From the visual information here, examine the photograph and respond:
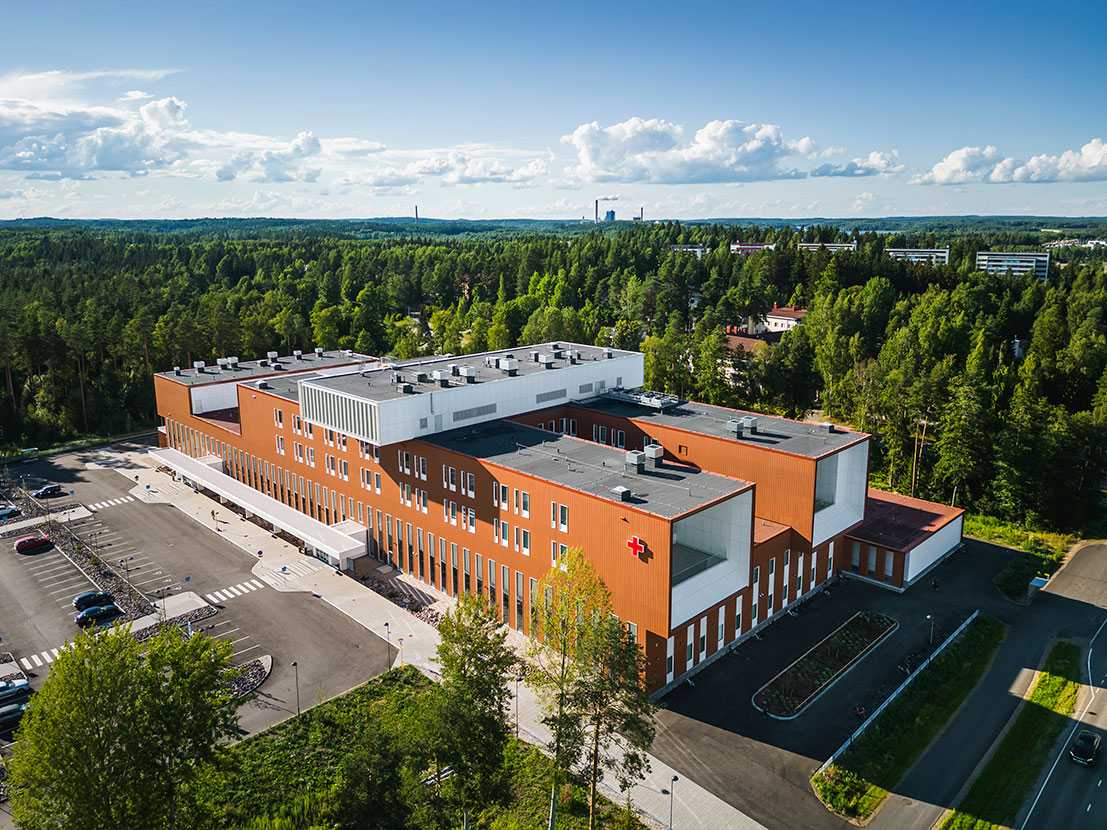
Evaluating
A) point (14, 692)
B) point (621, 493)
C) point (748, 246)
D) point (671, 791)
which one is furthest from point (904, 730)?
point (748, 246)

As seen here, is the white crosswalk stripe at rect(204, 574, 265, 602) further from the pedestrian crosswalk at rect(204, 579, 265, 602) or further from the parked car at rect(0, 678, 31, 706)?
the parked car at rect(0, 678, 31, 706)

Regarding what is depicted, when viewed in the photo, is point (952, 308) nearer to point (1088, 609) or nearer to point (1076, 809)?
point (1088, 609)

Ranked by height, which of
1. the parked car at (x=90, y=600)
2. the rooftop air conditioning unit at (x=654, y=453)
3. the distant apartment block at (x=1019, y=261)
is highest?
the distant apartment block at (x=1019, y=261)

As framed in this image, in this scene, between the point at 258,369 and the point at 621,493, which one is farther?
the point at 258,369

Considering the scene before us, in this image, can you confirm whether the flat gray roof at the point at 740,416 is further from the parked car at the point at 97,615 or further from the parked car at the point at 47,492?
the parked car at the point at 47,492

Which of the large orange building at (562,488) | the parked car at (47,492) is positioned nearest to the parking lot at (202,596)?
the parked car at (47,492)

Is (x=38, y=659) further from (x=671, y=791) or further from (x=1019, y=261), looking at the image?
(x=1019, y=261)

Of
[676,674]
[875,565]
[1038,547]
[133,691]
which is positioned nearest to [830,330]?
[1038,547]
